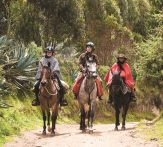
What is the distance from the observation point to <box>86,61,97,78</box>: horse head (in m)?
17.8

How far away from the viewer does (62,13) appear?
33938mm

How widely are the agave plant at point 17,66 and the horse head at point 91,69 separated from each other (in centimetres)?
527

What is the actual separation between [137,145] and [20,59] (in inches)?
391

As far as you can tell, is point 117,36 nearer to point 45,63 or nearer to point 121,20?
point 121,20

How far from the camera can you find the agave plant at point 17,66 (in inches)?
890

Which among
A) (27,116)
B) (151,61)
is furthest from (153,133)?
(27,116)

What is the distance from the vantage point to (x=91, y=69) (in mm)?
17859

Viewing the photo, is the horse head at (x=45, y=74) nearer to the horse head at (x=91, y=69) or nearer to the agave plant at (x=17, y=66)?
the horse head at (x=91, y=69)

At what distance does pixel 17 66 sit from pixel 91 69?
6.28 meters

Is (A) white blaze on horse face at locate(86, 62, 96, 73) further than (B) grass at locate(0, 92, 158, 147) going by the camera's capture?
Yes

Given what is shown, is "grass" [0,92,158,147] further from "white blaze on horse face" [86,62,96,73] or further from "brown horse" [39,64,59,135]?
"white blaze on horse face" [86,62,96,73]

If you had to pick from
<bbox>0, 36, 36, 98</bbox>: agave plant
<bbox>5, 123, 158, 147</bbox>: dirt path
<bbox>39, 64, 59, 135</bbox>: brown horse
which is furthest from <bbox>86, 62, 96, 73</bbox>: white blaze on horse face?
<bbox>0, 36, 36, 98</bbox>: agave plant

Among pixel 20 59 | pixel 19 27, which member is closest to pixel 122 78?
pixel 20 59

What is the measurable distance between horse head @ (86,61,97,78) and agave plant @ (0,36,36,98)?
5266mm
